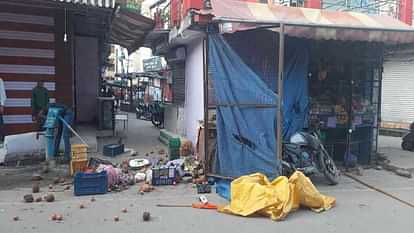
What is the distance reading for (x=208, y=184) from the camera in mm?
7449

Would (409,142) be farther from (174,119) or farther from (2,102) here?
(2,102)

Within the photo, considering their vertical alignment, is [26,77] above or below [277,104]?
above

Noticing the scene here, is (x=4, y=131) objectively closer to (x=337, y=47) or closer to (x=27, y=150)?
(x=27, y=150)

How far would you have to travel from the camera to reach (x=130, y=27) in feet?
42.6

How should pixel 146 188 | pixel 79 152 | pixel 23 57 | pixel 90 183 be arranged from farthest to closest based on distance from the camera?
pixel 23 57, pixel 79 152, pixel 146 188, pixel 90 183

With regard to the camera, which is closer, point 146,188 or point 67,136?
point 146,188

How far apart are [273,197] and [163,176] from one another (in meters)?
2.42

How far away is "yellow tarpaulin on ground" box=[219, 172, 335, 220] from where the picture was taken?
19.1ft

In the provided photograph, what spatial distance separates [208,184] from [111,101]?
7.07 meters

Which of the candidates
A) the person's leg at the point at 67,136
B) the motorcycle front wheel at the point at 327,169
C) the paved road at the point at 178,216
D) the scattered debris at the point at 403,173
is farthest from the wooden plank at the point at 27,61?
the scattered debris at the point at 403,173

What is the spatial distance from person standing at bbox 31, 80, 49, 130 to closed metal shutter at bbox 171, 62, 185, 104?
418 centimetres

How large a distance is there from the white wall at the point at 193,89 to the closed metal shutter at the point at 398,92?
9178 mm

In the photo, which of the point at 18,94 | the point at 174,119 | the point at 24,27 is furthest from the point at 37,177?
the point at 174,119

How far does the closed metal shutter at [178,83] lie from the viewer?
1291cm
